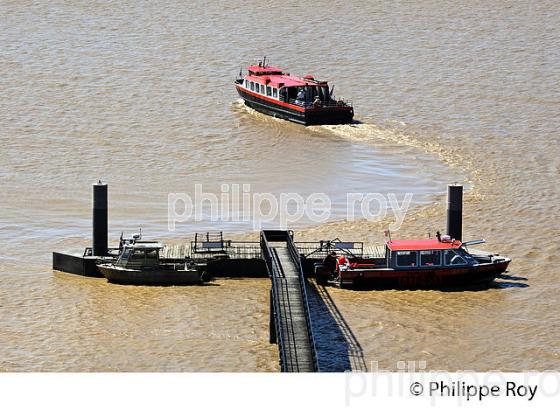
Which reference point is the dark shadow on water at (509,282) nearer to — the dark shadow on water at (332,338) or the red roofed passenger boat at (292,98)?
the dark shadow on water at (332,338)

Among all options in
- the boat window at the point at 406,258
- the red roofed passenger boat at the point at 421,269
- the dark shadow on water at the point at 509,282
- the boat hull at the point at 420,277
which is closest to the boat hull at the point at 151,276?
the red roofed passenger boat at the point at 421,269

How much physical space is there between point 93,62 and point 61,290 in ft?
96.9

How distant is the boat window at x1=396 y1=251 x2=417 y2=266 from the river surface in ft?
3.90

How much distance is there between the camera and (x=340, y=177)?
170 ft

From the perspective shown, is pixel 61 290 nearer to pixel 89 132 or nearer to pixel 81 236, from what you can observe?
pixel 81 236

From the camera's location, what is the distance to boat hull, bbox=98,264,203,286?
40.7 meters

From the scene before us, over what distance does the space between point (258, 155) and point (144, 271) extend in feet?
49.7

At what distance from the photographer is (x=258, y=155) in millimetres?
55125

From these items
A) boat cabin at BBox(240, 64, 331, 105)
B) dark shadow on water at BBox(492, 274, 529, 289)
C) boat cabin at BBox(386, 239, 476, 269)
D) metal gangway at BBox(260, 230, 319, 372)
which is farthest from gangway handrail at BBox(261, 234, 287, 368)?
boat cabin at BBox(240, 64, 331, 105)

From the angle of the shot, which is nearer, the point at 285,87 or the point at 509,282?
the point at 509,282

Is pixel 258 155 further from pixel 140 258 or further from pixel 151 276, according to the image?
pixel 151 276

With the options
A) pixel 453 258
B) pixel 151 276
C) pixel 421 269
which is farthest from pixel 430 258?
pixel 151 276

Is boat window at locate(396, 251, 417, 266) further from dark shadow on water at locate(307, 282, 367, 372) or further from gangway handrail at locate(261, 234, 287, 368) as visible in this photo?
gangway handrail at locate(261, 234, 287, 368)

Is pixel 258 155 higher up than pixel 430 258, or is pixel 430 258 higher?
pixel 258 155
